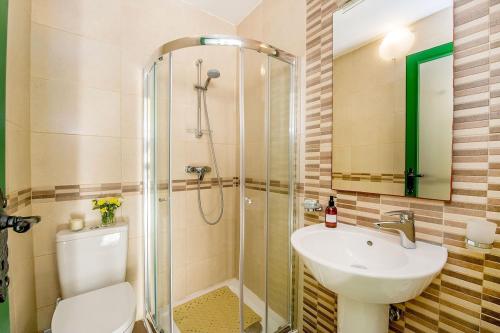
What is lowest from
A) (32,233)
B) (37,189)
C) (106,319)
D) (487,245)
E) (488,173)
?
(106,319)

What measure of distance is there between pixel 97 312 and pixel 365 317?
1301 millimetres

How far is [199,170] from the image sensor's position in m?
1.78

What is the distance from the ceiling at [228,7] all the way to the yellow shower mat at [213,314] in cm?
235

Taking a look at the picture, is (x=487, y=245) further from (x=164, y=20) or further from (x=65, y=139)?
(x=164, y=20)

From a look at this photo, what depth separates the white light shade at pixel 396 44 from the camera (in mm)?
1004

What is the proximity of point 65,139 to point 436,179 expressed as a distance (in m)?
2.05

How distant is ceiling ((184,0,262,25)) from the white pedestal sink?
189cm

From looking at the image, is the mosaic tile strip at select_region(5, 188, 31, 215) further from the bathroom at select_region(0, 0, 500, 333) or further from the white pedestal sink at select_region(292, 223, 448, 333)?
the white pedestal sink at select_region(292, 223, 448, 333)

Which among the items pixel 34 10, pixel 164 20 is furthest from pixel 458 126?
pixel 34 10

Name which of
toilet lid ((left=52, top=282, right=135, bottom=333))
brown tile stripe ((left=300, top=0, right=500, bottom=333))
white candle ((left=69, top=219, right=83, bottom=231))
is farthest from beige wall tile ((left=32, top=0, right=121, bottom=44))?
brown tile stripe ((left=300, top=0, right=500, bottom=333))

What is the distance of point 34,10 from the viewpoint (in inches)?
51.0

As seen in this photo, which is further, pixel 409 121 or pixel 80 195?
pixel 80 195

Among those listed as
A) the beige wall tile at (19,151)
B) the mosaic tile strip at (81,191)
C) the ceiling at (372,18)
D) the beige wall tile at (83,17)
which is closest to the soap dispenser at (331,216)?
the ceiling at (372,18)

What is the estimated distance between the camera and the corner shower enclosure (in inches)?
56.3
